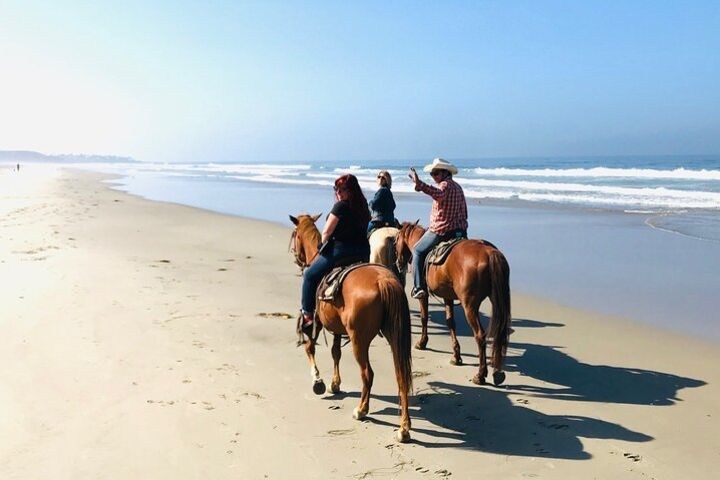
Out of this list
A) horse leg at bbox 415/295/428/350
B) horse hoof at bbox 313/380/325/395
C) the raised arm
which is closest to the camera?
horse hoof at bbox 313/380/325/395

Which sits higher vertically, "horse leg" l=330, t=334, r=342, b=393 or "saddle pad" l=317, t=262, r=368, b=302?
"saddle pad" l=317, t=262, r=368, b=302

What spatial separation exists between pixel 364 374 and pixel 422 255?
2.58 meters

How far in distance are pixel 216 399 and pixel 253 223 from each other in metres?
13.7

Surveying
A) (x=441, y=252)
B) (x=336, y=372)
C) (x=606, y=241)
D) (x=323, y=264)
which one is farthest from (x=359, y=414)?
(x=606, y=241)

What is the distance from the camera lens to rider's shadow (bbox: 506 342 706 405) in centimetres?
562

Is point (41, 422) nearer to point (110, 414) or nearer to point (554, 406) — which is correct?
point (110, 414)

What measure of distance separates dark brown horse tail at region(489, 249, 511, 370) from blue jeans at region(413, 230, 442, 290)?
1.34 m

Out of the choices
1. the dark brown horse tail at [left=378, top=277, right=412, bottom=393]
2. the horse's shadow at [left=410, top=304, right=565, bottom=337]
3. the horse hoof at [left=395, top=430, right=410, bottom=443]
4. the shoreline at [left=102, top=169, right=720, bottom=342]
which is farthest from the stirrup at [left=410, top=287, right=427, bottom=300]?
the shoreline at [left=102, top=169, right=720, bottom=342]

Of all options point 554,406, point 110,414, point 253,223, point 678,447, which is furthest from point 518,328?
point 253,223

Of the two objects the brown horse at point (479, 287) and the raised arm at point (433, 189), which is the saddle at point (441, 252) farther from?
the raised arm at point (433, 189)

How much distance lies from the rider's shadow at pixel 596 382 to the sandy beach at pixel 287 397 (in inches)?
1.1

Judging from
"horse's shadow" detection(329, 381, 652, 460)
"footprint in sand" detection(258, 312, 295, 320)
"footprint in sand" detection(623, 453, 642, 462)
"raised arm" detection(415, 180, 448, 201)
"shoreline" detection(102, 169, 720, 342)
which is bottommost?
"horse's shadow" detection(329, 381, 652, 460)

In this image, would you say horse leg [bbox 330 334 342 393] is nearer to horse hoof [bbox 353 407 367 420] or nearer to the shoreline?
horse hoof [bbox 353 407 367 420]

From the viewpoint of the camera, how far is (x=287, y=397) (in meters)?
5.55
